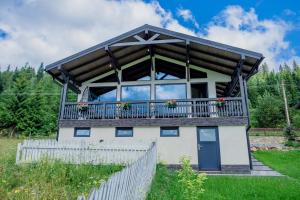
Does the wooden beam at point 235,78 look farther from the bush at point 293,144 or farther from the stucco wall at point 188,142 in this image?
the bush at point 293,144

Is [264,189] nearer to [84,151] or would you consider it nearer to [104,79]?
[84,151]

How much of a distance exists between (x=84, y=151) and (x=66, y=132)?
2.72 m

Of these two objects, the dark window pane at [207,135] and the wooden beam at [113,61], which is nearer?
the dark window pane at [207,135]

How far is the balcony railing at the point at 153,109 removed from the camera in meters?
10.4

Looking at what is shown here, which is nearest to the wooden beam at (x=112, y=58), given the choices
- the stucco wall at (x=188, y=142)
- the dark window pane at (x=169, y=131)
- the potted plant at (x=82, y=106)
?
the potted plant at (x=82, y=106)

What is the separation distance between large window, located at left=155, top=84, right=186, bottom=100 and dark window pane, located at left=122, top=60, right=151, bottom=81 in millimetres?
930

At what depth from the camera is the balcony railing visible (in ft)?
34.2

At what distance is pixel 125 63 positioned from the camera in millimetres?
13125

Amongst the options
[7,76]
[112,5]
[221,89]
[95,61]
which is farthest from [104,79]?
[7,76]

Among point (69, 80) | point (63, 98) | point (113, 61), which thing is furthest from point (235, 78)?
point (63, 98)

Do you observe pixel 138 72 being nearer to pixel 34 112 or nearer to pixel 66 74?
pixel 66 74

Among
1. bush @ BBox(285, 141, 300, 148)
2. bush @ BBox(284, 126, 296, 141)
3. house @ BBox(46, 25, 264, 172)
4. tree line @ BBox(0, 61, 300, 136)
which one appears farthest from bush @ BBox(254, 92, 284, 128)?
house @ BBox(46, 25, 264, 172)

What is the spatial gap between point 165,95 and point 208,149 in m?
3.91

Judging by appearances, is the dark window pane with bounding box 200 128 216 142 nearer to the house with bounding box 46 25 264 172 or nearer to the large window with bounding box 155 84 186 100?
the house with bounding box 46 25 264 172
